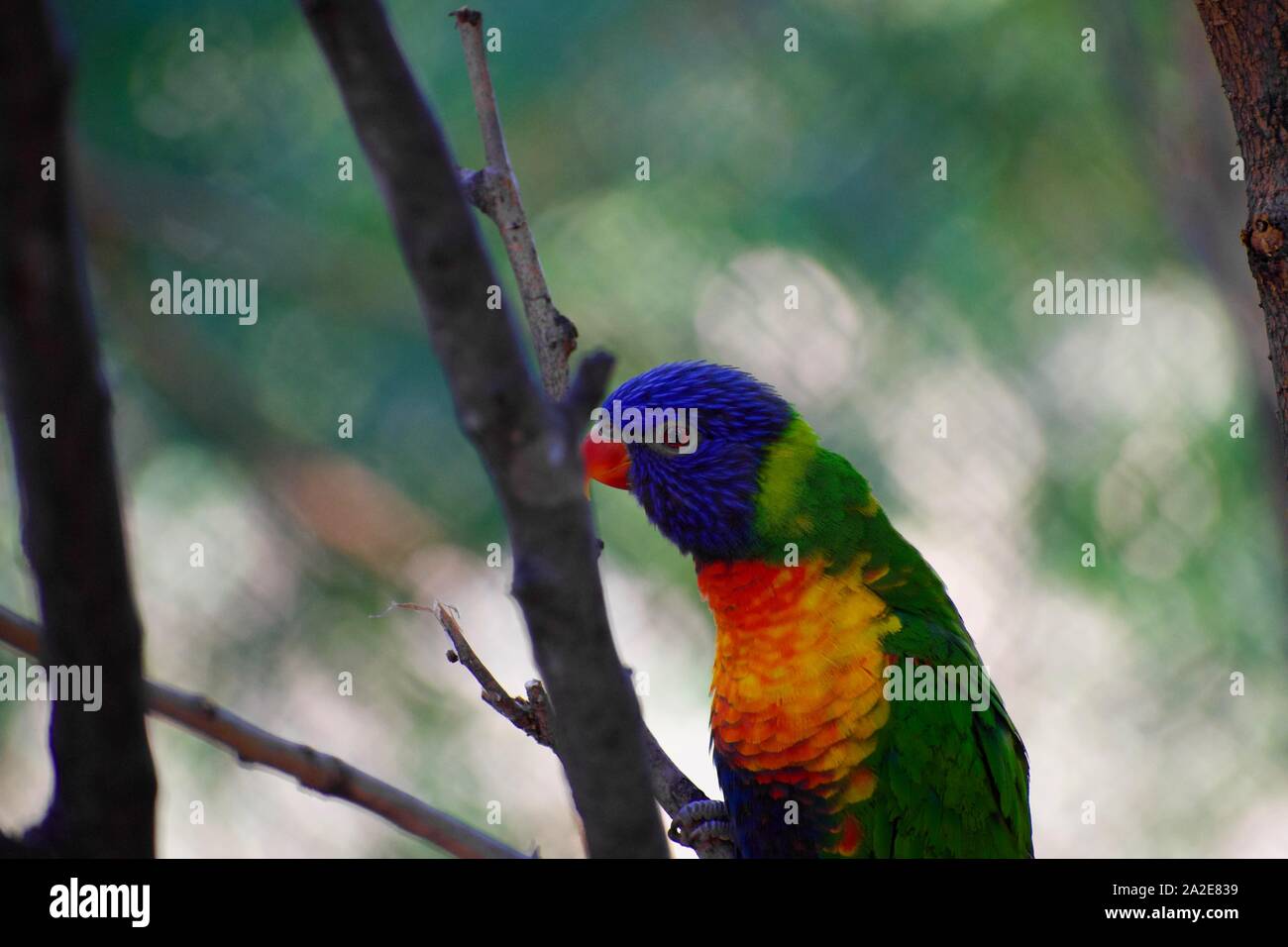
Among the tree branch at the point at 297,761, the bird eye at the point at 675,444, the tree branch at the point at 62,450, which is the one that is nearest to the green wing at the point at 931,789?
the bird eye at the point at 675,444

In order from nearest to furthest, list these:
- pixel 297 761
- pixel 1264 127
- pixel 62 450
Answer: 1. pixel 62 450
2. pixel 297 761
3. pixel 1264 127

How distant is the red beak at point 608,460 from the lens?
6.04ft

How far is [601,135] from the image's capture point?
9.06 ft

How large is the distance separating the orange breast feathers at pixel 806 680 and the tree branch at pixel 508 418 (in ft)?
3.27

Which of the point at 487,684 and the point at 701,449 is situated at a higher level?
the point at 701,449

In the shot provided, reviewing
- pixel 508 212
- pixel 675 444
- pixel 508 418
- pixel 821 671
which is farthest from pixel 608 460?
pixel 508 418

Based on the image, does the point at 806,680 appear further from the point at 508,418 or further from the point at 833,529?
the point at 508,418

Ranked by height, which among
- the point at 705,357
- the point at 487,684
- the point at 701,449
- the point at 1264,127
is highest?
the point at 705,357

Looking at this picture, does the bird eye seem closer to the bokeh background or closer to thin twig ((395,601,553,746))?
thin twig ((395,601,553,746))

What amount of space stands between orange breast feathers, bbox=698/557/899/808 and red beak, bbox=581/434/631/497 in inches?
13.3

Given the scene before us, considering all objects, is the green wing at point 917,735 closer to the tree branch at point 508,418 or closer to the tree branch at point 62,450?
the tree branch at point 508,418

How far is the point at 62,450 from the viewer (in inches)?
18.6

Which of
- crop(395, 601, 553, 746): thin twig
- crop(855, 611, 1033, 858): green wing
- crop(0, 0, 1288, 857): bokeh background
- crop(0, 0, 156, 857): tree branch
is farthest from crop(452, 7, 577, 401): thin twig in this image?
crop(0, 0, 1288, 857): bokeh background

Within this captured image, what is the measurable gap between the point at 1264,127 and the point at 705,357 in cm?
162
